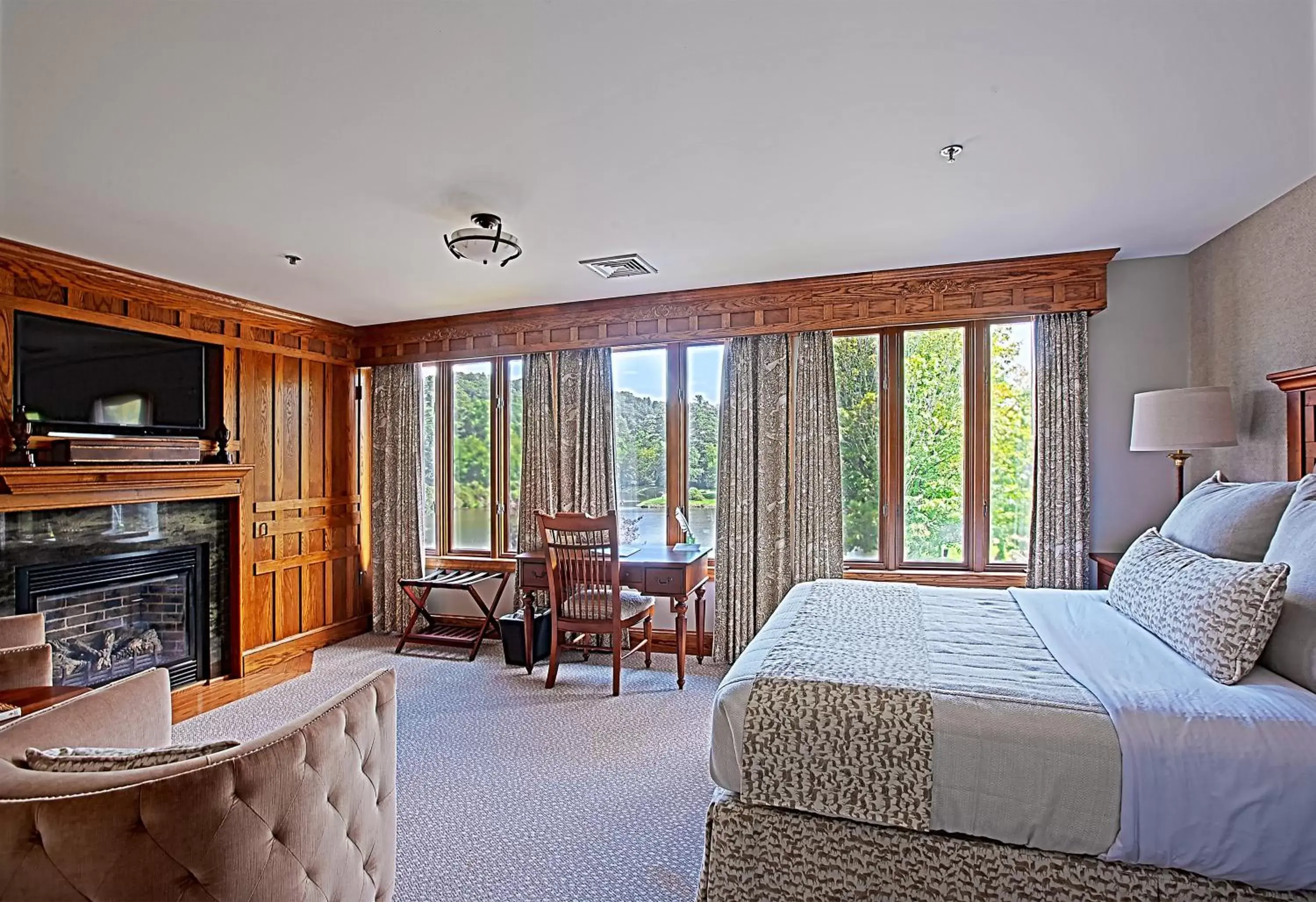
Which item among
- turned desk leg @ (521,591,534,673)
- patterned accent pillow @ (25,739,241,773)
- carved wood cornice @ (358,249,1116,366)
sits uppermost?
carved wood cornice @ (358,249,1116,366)

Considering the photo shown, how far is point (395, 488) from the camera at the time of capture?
5375 mm

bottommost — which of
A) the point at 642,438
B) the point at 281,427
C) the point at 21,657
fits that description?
the point at 21,657

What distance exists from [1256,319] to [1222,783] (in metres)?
2.52

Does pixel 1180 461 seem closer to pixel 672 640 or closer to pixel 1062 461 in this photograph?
pixel 1062 461

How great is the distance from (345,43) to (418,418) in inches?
151

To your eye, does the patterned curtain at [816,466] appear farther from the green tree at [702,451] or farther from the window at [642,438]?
the window at [642,438]

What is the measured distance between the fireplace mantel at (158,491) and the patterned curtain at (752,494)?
124 inches

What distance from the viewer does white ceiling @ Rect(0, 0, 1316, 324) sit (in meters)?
1.71

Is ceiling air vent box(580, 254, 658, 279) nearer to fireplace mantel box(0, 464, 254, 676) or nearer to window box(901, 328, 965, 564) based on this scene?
window box(901, 328, 965, 564)

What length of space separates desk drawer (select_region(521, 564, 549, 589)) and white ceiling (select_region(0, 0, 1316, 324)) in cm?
196

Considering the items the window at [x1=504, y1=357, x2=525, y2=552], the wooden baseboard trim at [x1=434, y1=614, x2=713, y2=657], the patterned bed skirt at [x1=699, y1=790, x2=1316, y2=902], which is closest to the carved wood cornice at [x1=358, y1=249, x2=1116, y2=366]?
the window at [x1=504, y1=357, x2=525, y2=552]

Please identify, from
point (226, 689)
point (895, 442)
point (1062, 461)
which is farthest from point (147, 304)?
point (1062, 461)

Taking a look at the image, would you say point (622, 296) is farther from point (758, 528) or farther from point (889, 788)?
point (889, 788)

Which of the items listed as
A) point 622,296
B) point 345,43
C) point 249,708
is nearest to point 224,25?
point 345,43
